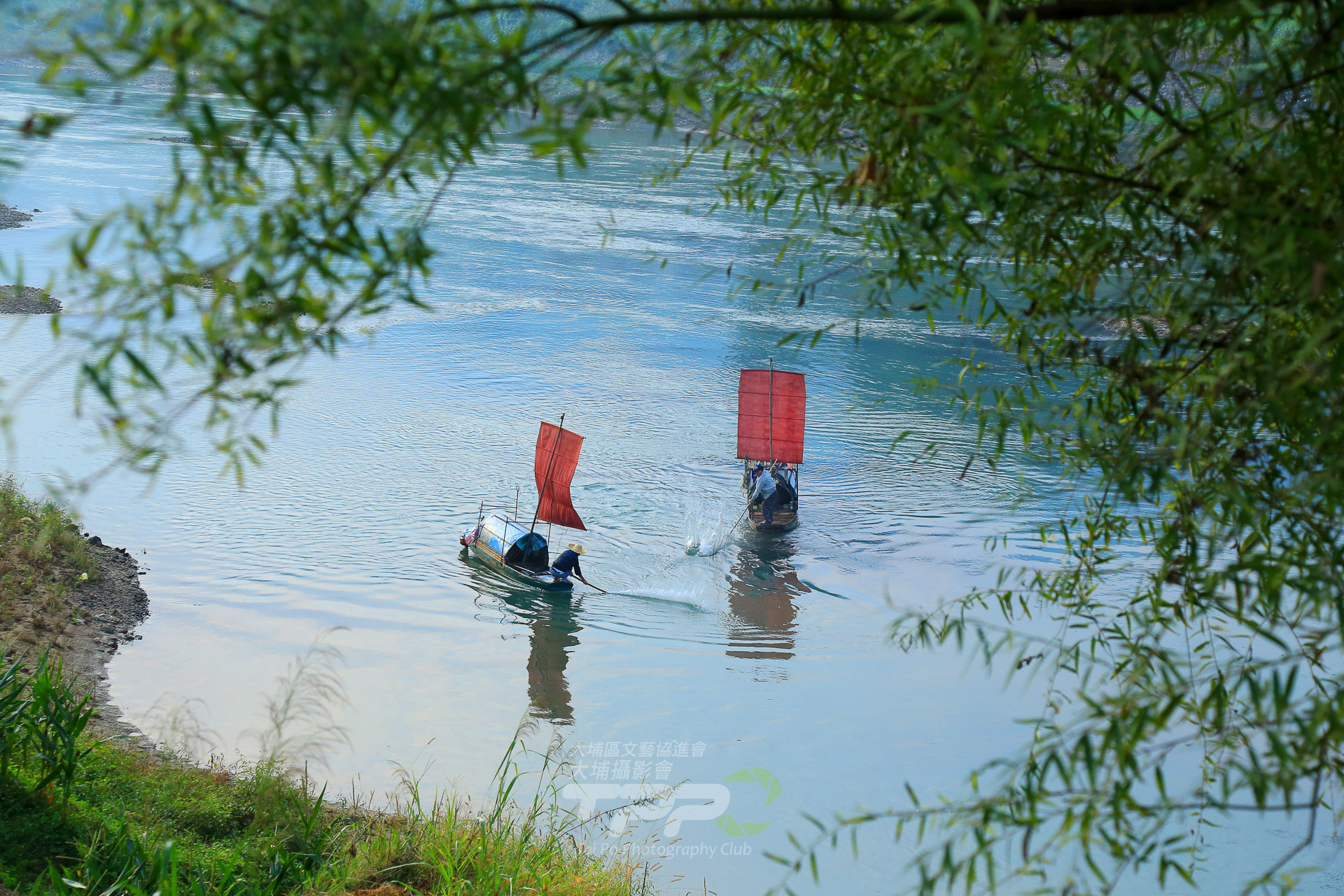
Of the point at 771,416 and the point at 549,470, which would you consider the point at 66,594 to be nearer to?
the point at 549,470

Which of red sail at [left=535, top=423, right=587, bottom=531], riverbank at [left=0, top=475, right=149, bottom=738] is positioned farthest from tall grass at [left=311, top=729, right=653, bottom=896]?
red sail at [left=535, top=423, right=587, bottom=531]

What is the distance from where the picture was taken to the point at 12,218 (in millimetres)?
Answer: 26969

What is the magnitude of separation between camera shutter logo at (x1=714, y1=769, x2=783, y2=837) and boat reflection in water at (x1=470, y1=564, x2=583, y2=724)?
2015 mm

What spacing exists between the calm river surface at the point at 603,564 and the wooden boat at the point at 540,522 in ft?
1.03

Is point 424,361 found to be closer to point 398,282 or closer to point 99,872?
point 99,872

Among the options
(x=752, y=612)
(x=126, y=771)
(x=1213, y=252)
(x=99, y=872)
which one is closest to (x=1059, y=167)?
(x=1213, y=252)

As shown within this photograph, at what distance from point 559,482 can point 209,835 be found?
8430mm

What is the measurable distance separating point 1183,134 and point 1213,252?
327mm

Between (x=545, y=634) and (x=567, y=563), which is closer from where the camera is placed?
(x=545, y=634)

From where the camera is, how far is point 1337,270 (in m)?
2.15

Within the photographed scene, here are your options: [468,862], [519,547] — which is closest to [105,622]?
[519,547]

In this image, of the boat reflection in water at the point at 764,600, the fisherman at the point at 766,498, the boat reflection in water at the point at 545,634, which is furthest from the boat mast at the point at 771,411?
the boat reflection in water at the point at 545,634

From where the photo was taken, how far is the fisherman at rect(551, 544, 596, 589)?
13648 millimetres

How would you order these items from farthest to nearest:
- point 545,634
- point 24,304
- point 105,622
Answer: point 24,304 → point 545,634 → point 105,622
